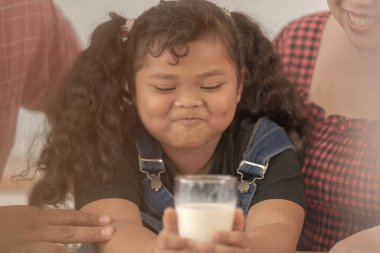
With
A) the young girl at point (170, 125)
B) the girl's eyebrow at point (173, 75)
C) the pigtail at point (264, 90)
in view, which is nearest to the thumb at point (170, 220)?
the young girl at point (170, 125)

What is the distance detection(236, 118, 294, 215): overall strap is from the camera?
1.27m

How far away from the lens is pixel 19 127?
1532 mm

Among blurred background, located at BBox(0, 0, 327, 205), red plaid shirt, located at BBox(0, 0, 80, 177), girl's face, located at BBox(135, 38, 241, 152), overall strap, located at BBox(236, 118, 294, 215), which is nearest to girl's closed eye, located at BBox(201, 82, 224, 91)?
girl's face, located at BBox(135, 38, 241, 152)

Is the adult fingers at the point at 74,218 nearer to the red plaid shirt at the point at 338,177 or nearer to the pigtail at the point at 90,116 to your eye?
the pigtail at the point at 90,116

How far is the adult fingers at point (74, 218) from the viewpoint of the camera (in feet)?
3.87

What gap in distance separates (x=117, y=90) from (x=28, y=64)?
29 centimetres

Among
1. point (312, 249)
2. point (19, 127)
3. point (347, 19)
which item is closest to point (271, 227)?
point (312, 249)

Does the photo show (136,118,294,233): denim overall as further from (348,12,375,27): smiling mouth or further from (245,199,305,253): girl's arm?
(348,12,375,27): smiling mouth

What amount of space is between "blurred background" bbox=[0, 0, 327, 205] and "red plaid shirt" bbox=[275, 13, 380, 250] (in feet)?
0.66

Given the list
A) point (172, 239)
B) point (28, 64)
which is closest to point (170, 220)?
A: point (172, 239)

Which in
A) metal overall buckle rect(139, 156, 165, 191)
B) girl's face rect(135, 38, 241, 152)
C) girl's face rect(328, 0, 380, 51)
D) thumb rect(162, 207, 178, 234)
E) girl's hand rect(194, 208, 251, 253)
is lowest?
metal overall buckle rect(139, 156, 165, 191)

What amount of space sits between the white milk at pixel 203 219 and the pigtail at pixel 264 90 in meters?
0.51

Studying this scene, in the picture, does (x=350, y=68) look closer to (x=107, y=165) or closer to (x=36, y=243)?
(x=107, y=165)

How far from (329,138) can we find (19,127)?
0.59 m
